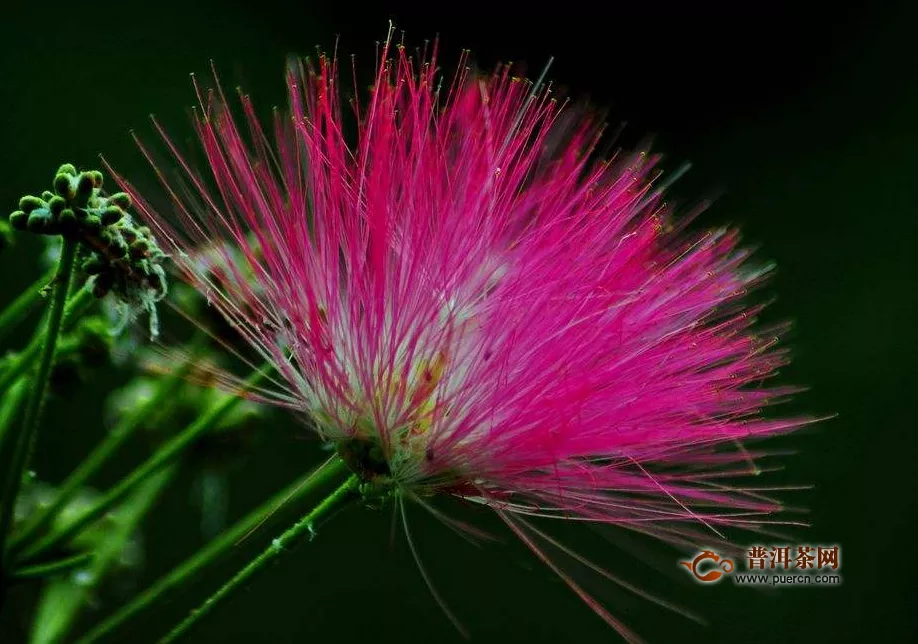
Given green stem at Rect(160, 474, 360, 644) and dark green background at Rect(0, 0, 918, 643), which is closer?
green stem at Rect(160, 474, 360, 644)

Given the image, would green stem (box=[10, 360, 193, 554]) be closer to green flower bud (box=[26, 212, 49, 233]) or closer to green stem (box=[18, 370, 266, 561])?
green stem (box=[18, 370, 266, 561])

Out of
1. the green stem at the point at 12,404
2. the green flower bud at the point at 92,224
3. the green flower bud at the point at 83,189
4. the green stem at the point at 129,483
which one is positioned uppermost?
the green flower bud at the point at 83,189

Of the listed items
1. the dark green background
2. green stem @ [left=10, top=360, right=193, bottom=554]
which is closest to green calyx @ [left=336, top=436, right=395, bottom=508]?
green stem @ [left=10, top=360, right=193, bottom=554]

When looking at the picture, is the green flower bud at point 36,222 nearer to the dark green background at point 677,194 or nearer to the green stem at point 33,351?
the green stem at point 33,351

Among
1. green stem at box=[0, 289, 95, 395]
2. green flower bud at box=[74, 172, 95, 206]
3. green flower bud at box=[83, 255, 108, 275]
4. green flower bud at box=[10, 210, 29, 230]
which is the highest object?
green flower bud at box=[74, 172, 95, 206]

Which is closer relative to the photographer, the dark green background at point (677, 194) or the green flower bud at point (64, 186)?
the green flower bud at point (64, 186)

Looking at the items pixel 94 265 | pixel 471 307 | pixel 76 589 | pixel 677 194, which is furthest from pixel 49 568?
pixel 677 194

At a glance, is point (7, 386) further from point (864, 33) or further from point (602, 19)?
point (864, 33)

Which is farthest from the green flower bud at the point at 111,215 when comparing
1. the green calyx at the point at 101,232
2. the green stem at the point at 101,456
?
the green stem at the point at 101,456
